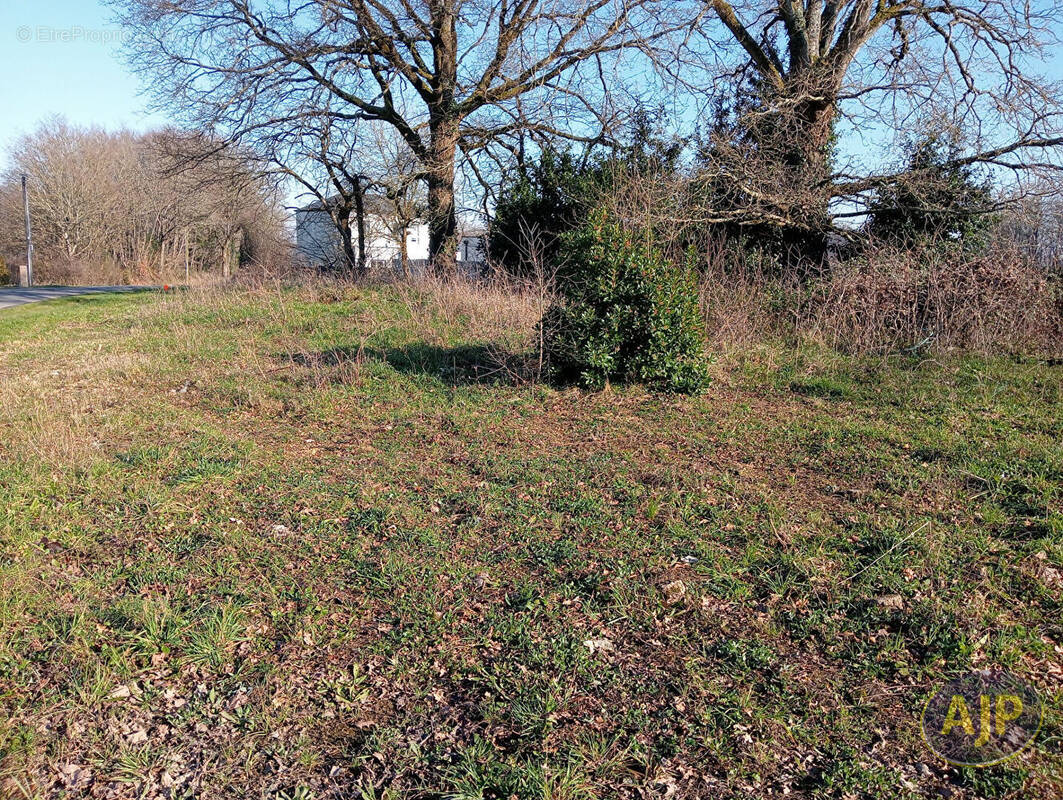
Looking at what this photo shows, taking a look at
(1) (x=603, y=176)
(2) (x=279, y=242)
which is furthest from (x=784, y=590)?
(2) (x=279, y=242)

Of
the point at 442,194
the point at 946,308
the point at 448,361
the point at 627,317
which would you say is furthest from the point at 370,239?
the point at 946,308

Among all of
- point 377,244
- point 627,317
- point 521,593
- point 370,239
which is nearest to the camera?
point 521,593

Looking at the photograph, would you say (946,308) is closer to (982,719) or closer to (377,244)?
(982,719)

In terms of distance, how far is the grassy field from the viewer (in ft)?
8.34

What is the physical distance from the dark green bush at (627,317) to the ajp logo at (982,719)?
4.50 m

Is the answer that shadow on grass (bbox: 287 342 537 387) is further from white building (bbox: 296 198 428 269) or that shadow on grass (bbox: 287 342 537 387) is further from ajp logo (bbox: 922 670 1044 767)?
white building (bbox: 296 198 428 269)

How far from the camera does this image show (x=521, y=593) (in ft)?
11.8

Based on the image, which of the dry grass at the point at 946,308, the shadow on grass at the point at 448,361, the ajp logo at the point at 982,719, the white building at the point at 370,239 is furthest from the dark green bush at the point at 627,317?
the white building at the point at 370,239

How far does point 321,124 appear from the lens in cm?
1516

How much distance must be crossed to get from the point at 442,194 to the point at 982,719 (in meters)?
15.7

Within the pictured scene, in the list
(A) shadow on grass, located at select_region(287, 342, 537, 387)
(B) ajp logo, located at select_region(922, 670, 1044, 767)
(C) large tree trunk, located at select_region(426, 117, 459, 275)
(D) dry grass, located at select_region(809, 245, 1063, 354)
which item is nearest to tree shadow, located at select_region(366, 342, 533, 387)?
(A) shadow on grass, located at select_region(287, 342, 537, 387)

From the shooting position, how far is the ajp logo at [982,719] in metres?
2.55

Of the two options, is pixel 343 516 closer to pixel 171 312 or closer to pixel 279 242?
pixel 171 312

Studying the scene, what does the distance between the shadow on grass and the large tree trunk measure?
6.26m
